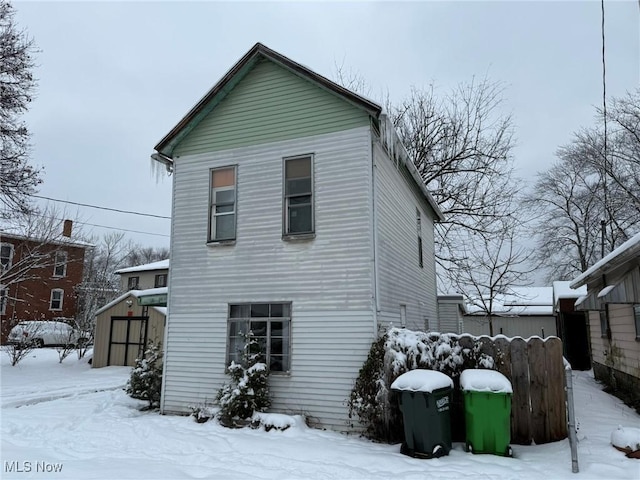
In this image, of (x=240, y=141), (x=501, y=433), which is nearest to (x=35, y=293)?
(x=240, y=141)

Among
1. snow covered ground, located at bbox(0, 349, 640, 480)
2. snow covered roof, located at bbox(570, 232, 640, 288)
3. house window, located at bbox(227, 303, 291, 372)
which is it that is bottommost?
snow covered ground, located at bbox(0, 349, 640, 480)

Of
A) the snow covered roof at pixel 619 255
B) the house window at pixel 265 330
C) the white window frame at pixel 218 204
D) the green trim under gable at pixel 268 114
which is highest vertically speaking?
the green trim under gable at pixel 268 114

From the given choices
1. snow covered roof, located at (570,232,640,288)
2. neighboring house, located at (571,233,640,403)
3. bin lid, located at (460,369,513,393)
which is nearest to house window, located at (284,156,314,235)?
bin lid, located at (460,369,513,393)

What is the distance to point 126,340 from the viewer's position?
19625 millimetres

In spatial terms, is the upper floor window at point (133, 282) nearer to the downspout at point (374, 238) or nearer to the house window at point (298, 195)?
the house window at point (298, 195)

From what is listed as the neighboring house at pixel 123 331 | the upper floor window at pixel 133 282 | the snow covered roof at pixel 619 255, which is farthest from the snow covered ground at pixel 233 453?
the upper floor window at pixel 133 282

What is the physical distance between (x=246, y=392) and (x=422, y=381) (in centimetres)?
354

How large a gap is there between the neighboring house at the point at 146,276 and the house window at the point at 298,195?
27094 millimetres

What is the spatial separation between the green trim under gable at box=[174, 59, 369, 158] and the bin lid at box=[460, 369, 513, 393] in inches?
203

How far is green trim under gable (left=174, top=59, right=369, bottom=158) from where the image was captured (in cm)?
941

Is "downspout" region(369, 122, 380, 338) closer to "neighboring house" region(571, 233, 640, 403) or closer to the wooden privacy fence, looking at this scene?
the wooden privacy fence

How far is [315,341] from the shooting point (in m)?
8.74

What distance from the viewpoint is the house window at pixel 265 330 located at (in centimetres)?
903

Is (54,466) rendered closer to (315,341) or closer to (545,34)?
(315,341)
